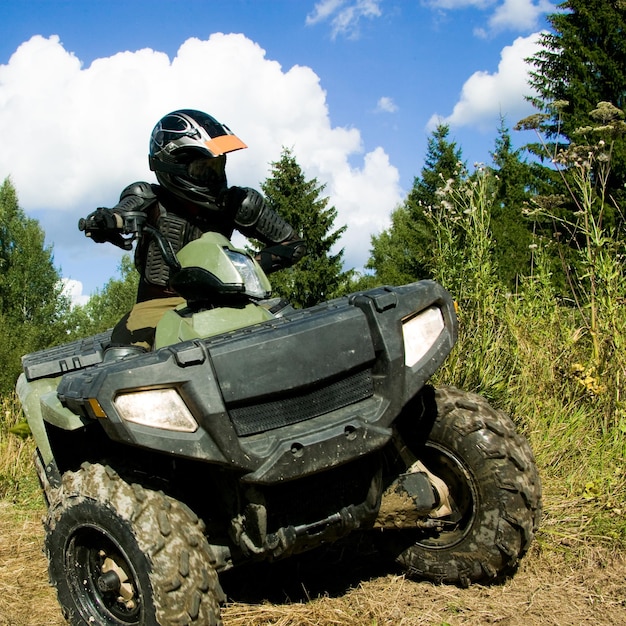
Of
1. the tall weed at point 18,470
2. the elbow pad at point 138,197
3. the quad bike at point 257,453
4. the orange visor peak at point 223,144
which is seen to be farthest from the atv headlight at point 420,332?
the tall weed at point 18,470

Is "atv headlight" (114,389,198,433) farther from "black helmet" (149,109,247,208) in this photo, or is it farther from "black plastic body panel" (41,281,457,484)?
"black helmet" (149,109,247,208)

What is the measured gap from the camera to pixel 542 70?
24.1 meters

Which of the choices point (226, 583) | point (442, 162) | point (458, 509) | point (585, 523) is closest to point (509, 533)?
point (458, 509)

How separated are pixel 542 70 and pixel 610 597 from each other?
78.5ft

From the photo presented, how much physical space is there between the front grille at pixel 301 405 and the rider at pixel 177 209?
97 cm

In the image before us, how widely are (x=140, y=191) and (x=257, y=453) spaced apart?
177 cm

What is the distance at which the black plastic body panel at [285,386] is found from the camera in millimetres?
2230

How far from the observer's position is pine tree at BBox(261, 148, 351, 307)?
25.8m

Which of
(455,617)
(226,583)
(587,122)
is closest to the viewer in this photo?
(455,617)

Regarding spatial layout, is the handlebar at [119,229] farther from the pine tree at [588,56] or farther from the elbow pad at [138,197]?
the pine tree at [588,56]

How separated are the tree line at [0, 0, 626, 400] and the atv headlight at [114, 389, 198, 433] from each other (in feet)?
9.96

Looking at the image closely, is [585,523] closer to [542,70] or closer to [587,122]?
[587,122]

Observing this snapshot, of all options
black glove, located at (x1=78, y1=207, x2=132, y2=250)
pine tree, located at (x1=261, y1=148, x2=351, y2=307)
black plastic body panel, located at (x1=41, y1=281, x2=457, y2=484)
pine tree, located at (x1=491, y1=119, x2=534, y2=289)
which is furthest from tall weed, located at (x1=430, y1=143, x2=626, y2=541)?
pine tree, located at (x1=261, y1=148, x2=351, y2=307)

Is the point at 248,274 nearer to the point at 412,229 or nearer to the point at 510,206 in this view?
the point at 510,206
